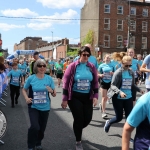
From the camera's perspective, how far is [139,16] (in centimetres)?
4403

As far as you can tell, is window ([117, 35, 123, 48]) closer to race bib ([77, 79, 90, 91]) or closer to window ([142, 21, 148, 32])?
window ([142, 21, 148, 32])

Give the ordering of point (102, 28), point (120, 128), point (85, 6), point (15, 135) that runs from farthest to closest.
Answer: point (85, 6) → point (102, 28) → point (120, 128) → point (15, 135)

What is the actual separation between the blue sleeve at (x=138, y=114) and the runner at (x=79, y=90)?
2.51 meters

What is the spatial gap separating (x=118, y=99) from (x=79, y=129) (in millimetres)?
1082

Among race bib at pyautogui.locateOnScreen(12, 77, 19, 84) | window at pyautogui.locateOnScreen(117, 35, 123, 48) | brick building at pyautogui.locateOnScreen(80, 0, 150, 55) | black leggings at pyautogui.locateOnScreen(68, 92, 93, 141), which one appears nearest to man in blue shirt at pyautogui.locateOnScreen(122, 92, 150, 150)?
black leggings at pyautogui.locateOnScreen(68, 92, 93, 141)

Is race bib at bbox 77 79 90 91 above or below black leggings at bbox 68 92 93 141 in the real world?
above

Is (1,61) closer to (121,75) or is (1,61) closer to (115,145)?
(121,75)

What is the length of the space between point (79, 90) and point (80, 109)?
1.11 ft

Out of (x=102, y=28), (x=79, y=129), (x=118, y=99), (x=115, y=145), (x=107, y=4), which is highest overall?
(x=107, y=4)

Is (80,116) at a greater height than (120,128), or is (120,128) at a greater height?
(80,116)

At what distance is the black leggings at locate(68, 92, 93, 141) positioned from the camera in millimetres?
4651

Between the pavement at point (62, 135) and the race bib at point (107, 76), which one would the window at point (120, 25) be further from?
the pavement at point (62, 135)

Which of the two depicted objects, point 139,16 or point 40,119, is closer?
point 40,119

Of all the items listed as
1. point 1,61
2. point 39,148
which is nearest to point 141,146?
point 39,148
